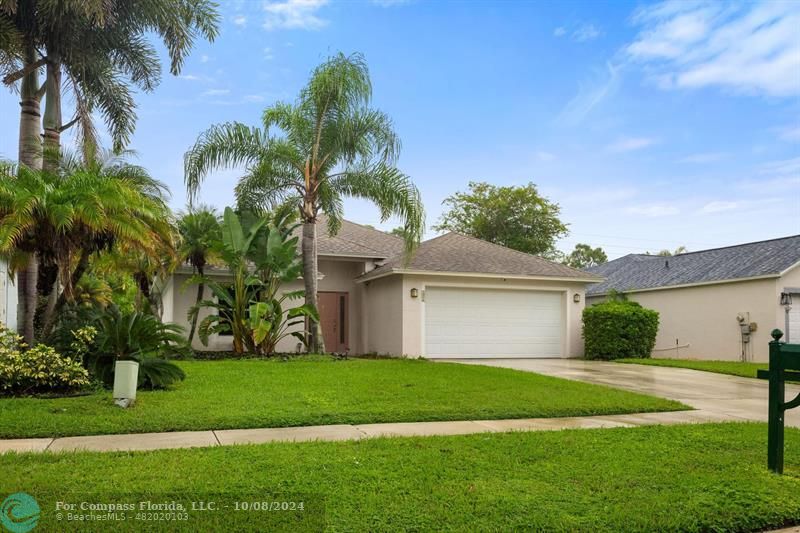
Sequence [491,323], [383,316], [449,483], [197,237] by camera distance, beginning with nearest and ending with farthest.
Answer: [449,483] → [197,237] → [491,323] → [383,316]

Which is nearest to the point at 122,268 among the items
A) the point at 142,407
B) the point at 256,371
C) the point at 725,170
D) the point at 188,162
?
the point at 188,162

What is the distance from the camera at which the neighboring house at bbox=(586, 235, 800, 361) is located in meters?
19.1

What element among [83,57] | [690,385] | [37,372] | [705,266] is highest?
[83,57]

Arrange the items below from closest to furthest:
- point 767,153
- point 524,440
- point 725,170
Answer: point 524,440 → point 767,153 → point 725,170

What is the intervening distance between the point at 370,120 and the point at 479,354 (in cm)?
778

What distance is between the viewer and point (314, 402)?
27.2ft

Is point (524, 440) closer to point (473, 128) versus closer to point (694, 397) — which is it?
point (694, 397)

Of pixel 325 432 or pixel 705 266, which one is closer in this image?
pixel 325 432

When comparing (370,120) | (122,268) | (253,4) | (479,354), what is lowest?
(479,354)

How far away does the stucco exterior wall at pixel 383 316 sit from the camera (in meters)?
17.7

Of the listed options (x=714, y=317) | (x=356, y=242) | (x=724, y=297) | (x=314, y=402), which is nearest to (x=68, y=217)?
(x=314, y=402)

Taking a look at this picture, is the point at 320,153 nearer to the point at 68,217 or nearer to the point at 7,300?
the point at 7,300

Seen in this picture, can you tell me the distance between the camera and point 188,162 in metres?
15.5

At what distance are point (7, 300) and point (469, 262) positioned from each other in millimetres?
12347
